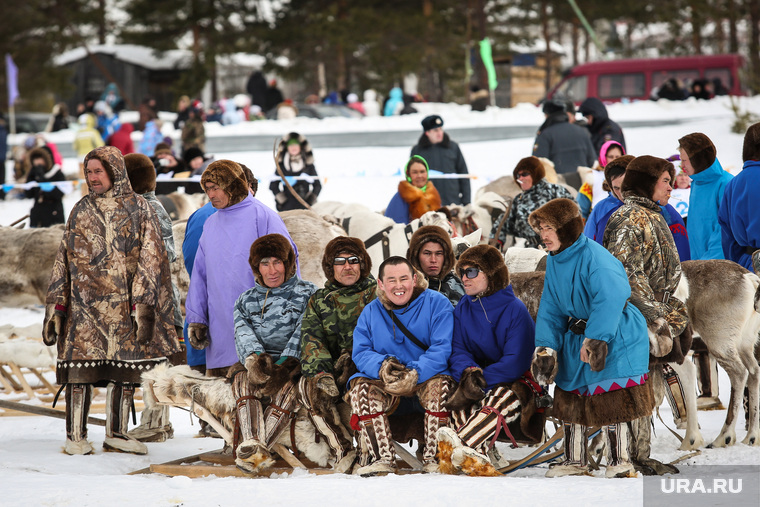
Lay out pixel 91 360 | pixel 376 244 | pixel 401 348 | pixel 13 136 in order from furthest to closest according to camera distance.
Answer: pixel 13 136
pixel 376 244
pixel 91 360
pixel 401 348

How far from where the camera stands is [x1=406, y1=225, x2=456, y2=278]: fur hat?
4.96 meters

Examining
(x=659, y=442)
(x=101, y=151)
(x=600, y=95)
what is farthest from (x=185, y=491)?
(x=600, y=95)

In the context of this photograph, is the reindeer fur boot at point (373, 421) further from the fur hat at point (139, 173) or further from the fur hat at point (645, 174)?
the fur hat at point (139, 173)

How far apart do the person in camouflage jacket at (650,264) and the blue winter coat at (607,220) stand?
2.30 feet

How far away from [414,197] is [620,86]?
15106 mm

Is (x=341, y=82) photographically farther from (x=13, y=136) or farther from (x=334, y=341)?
(x=334, y=341)

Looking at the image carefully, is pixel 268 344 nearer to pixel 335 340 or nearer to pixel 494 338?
pixel 335 340

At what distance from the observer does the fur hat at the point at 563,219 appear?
428 cm

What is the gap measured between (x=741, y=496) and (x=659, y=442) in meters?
1.48

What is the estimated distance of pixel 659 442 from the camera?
5340mm

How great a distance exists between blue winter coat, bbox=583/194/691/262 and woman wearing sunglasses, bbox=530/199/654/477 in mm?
1092

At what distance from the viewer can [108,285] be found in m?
5.25

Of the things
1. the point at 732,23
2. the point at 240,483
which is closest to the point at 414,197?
the point at 240,483

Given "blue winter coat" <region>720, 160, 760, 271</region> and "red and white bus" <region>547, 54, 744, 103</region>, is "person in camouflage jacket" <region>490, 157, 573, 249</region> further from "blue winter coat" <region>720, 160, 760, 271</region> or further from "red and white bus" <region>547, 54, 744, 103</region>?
"red and white bus" <region>547, 54, 744, 103</region>
